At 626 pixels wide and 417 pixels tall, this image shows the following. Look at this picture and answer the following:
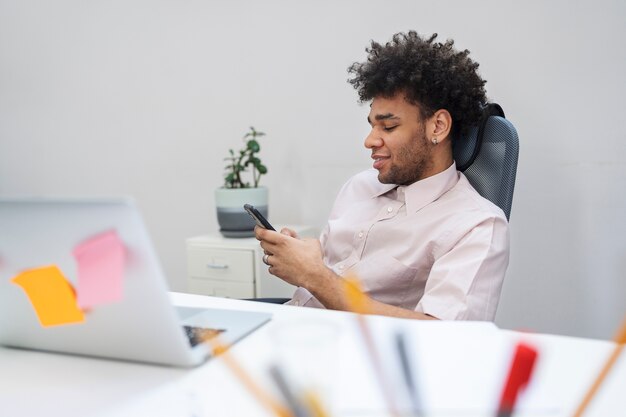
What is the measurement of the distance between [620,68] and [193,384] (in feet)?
5.50

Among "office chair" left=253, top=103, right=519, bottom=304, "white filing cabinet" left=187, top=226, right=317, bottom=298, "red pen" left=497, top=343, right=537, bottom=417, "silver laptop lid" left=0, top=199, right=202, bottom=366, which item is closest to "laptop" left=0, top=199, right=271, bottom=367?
"silver laptop lid" left=0, top=199, right=202, bottom=366

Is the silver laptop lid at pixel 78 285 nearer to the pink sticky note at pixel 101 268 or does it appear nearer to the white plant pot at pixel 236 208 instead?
the pink sticky note at pixel 101 268

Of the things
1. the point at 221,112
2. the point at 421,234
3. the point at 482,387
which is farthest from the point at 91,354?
the point at 221,112

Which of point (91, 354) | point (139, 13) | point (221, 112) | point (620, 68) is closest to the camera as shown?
point (91, 354)

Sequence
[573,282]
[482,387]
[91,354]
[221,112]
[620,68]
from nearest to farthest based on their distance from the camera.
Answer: [482,387]
[91,354]
[620,68]
[573,282]
[221,112]

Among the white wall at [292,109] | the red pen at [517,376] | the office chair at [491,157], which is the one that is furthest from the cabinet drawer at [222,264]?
the red pen at [517,376]

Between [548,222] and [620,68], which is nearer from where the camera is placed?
[620,68]

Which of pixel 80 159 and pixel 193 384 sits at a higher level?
pixel 80 159

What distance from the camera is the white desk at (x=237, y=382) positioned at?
1.75 feet

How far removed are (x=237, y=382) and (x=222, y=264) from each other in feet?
4.64

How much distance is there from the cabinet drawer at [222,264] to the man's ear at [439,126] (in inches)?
34.3

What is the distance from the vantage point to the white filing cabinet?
193cm

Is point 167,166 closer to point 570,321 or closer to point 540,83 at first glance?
point 540,83

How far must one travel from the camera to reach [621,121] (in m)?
1.67
